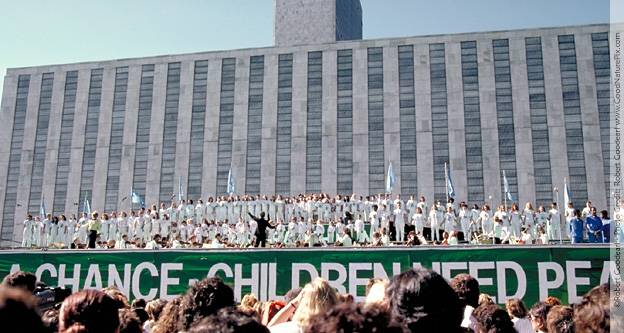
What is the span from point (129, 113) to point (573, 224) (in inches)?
1518

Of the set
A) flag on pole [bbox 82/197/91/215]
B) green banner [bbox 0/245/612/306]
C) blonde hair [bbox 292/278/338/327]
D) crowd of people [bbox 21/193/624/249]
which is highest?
flag on pole [bbox 82/197/91/215]

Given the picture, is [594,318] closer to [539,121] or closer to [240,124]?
[539,121]

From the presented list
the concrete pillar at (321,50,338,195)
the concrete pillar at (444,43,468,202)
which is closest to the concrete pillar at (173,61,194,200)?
the concrete pillar at (321,50,338,195)

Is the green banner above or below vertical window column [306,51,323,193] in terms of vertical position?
below

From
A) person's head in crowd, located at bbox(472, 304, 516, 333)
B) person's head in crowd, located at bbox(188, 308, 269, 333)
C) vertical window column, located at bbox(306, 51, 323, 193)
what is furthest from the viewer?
vertical window column, located at bbox(306, 51, 323, 193)

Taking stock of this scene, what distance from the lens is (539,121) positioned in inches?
1741

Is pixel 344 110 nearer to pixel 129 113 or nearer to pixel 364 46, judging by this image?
pixel 364 46

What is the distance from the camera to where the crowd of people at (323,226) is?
80.2 ft

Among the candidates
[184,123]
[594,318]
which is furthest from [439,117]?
[594,318]

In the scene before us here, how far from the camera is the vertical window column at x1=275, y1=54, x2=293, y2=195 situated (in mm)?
47094

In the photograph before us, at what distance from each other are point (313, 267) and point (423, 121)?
29.3m

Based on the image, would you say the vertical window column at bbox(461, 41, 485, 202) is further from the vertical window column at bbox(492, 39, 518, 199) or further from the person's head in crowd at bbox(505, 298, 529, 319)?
the person's head in crowd at bbox(505, 298, 529, 319)

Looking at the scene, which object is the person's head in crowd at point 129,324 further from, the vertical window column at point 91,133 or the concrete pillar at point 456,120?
the vertical window column at point 91,133

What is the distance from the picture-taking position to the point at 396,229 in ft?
89.1
